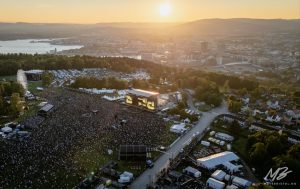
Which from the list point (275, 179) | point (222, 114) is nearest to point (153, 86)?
point (222, 114)

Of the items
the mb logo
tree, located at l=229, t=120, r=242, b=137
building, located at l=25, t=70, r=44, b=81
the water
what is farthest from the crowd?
the water

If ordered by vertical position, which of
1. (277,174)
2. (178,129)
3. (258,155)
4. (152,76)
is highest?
(152,76)

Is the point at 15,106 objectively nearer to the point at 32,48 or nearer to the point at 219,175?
the point at 219,175

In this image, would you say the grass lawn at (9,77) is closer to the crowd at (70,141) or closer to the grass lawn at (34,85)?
the grass lawn at (34,85)

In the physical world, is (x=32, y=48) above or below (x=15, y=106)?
below

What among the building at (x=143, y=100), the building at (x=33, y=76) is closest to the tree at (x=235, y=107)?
the building at (x=143, y=100)

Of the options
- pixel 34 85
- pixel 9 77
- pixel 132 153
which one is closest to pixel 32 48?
pixel 9 77

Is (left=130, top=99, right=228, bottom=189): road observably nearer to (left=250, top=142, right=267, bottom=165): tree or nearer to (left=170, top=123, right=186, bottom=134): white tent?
(left=170, top=123, right=186, bottom=134): white tent
